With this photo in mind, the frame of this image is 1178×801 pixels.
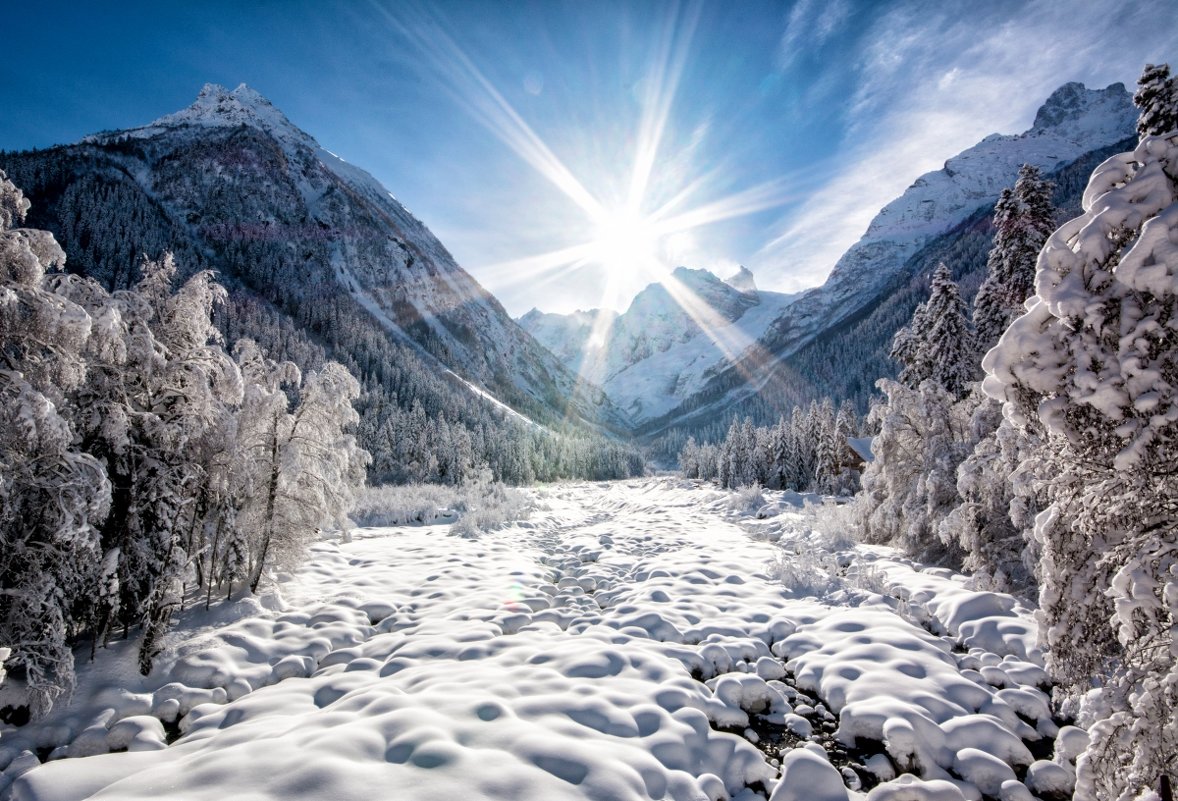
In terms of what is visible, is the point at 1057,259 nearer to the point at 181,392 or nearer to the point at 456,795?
the point at 456,795

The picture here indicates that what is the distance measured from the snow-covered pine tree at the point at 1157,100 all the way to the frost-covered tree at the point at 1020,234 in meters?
7.80

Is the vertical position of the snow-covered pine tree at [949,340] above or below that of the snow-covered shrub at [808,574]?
above

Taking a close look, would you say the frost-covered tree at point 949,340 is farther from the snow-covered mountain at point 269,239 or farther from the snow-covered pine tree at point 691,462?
the snow-covered mountain at point 269,239

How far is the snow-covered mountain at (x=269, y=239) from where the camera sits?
107 meters

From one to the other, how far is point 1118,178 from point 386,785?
7438 mm

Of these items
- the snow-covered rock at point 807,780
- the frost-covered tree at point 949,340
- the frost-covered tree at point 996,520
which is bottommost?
the snow-covered rock at point 807,780

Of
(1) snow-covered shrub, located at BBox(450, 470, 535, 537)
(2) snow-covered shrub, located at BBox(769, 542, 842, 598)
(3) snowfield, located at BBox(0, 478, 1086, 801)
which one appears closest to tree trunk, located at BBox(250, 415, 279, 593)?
(3) snowfield, located at BBox(0, 478, 1086, 801)

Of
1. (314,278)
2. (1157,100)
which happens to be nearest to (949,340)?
(1157,100)

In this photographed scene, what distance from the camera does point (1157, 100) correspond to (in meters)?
10.0

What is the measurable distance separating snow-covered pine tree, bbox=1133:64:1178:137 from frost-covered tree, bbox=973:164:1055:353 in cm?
780

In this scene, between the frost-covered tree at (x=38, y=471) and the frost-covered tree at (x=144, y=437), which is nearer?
the frost-covered tree at (x=38, y=471)

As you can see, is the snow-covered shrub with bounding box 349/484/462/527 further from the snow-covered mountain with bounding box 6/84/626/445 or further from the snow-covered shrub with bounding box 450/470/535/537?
the snow-covered mountain with bounding box 6/84/626/445

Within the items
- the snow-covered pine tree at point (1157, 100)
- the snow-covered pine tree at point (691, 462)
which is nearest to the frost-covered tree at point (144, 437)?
the snow-covered pine tree at point (1157, 100)

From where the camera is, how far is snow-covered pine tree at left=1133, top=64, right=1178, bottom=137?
31.3 feet
